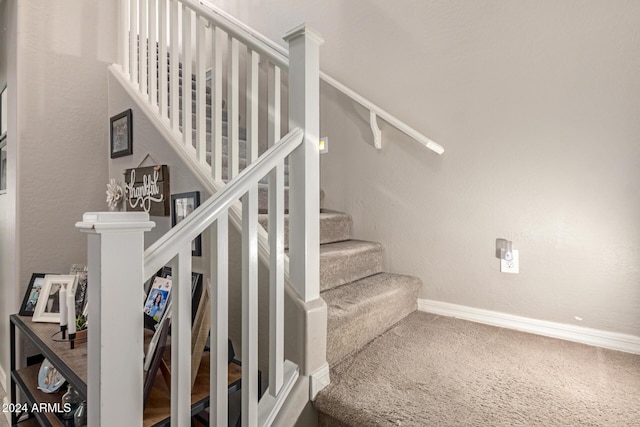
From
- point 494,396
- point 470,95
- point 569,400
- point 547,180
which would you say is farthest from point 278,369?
point 470,95

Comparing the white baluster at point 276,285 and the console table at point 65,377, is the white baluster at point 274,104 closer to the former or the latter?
the white baluster at point 276,285

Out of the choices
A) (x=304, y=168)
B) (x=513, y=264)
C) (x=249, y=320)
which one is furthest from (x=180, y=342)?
(x=513, y=264)

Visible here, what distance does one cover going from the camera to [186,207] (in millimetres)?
1496

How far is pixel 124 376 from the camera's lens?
28.3 inches

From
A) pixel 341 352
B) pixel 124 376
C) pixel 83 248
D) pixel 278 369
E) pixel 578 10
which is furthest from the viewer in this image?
pixel 83 248

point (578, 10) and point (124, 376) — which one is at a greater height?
point (578, 10)

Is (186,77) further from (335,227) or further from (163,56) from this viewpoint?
(335,227)

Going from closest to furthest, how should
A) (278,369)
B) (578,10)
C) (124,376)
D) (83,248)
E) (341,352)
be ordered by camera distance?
1. (124,376)
2. (278,369)
3. (341,352)
4. (578,10)
5. (83,248)

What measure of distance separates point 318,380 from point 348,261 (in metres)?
0.74

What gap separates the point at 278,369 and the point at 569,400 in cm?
94

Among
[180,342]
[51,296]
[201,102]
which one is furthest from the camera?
[51,296]

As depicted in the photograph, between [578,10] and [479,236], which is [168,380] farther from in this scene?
[578,10]

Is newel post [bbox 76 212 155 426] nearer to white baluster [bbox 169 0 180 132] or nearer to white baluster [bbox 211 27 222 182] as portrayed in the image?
white baluster [bbox 211 27 222 182]

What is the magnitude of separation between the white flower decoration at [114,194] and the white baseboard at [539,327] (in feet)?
6.05
